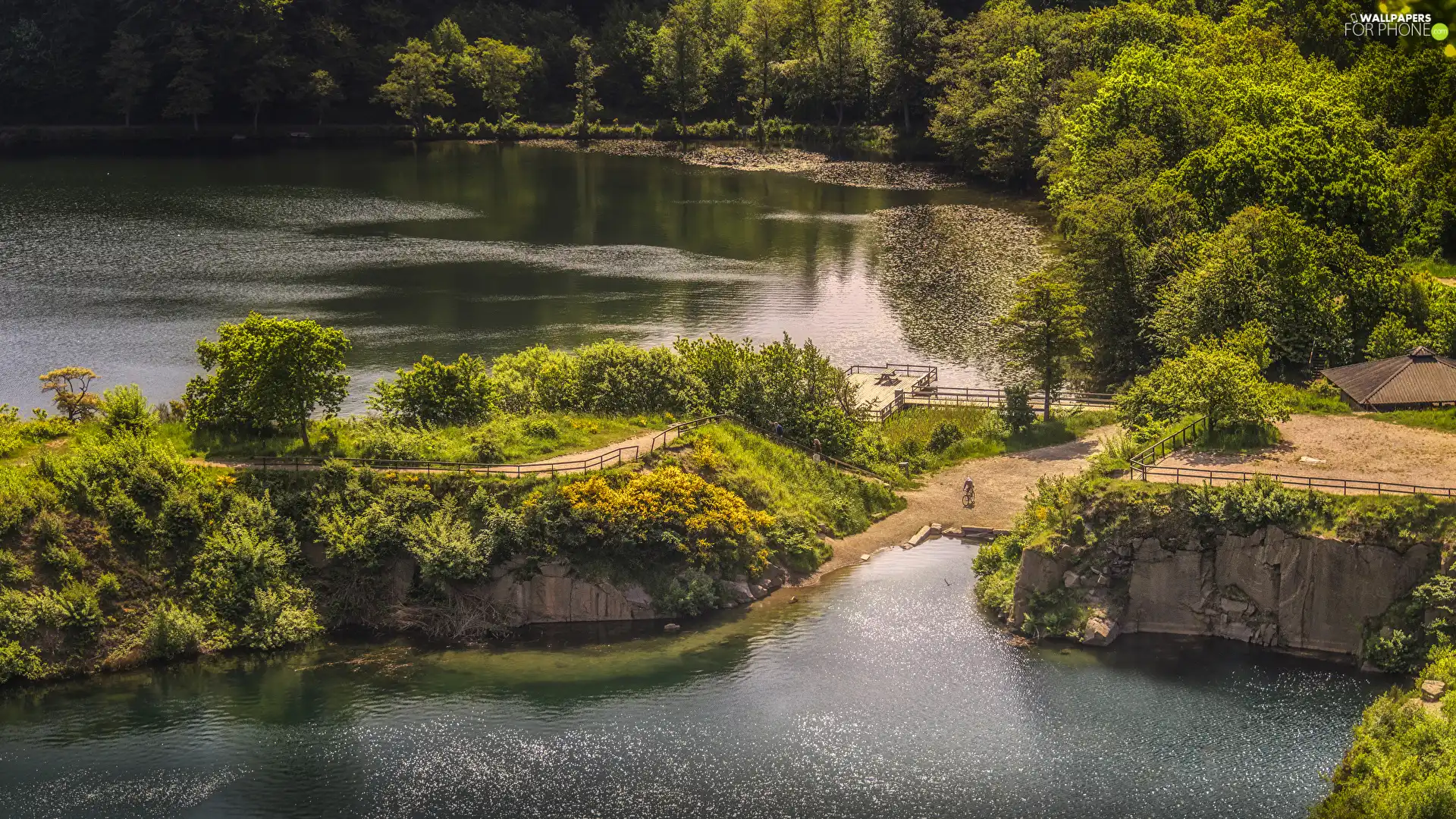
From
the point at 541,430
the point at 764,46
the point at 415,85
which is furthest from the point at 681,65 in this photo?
the point at 541,430

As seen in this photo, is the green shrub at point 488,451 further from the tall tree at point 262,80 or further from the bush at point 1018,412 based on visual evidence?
the tall tree at point 262,80

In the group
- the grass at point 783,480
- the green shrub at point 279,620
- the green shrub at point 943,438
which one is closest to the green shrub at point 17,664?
the green shrub at point 279,620

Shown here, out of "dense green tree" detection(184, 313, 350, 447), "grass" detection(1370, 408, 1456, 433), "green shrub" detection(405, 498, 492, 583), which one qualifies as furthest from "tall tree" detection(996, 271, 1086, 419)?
"dense green tree" detection(184, 313, 350, 447)

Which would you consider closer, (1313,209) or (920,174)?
(1313,209)

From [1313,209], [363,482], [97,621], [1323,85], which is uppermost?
[1323,85]

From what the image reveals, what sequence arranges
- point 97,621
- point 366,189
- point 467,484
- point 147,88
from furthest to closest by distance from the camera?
point 147,88, point 366,189, point 467,484, point 97,621

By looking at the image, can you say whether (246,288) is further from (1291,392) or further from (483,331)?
(1291,392)

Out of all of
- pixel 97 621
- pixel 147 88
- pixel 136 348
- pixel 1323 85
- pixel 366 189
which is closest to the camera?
pixel 97 621

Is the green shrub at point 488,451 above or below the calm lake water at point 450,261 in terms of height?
below

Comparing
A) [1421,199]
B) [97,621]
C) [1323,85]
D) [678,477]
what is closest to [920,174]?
[1323,85]
